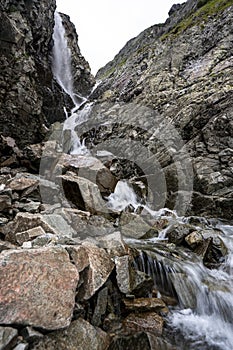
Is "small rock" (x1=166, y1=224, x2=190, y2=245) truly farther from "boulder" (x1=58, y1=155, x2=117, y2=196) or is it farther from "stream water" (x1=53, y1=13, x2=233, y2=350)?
"boulder" (x1=58, y1=155, x2=117, y2=196)

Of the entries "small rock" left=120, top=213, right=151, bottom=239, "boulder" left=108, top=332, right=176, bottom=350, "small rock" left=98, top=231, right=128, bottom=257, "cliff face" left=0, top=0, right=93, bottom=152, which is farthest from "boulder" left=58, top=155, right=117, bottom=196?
"boulder" left=108, top=332, right=176, bottom=350

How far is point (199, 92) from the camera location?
69.9ft

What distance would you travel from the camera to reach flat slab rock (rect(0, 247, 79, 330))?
12.5 ft

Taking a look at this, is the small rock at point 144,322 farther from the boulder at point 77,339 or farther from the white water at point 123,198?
the white water at point 123,198

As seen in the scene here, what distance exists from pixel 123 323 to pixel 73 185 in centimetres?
696

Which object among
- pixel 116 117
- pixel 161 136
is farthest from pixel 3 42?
pixel 161 136

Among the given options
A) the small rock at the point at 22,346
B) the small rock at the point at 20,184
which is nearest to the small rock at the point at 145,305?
the small rock at the point at 22,346

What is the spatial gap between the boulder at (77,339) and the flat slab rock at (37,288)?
0.17m

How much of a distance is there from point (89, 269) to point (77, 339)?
128 cm

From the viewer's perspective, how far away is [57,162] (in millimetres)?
14734

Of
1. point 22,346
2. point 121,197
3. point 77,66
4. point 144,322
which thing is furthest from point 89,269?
point 77,66

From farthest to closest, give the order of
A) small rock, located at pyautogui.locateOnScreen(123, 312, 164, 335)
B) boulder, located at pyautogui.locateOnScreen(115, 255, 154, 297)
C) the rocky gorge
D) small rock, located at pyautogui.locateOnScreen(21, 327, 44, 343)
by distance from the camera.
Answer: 1. boulder, located at pyautogui.locateOnScreen(115, 255, 154, 297)
2. small rock, located at pyautogui.locateOnScreen(123, 312, 164, 335)
3. the rocky gorge
4. small rock, located at pyautogui.locateOnScreen(21, 327, 44, 343)

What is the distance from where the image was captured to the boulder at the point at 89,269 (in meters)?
4.94

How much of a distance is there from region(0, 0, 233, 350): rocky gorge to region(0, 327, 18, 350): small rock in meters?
0.01
